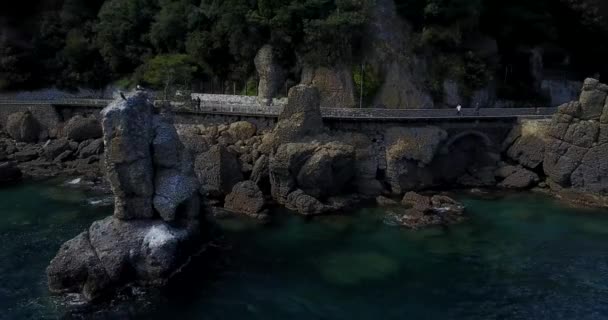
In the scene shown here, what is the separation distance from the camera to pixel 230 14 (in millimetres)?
54812

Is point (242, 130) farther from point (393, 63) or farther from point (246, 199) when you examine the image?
point (393, 63)

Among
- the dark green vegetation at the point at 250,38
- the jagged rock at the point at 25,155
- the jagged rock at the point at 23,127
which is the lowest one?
the jagged rock at the point at 25,155

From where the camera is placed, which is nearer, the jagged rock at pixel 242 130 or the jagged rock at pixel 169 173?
the jagged rock at pixel 169 173

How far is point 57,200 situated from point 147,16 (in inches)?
1120

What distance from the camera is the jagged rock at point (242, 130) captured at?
49000 mm

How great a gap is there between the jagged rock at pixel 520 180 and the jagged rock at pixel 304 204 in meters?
16.1

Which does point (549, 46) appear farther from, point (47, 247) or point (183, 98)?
point (47, 247)

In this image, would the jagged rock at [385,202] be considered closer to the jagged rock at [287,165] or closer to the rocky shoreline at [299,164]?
the rocky shoreline at [299,164]

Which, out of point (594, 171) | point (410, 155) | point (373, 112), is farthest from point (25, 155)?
point (594, 171)

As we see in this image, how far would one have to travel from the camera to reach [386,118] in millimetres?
47844

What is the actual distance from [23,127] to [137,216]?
31.8m

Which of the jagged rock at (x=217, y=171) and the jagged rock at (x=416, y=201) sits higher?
the jagged rock at (x=217, y=171)

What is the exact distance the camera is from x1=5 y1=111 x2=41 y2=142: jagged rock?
5747 centimetres

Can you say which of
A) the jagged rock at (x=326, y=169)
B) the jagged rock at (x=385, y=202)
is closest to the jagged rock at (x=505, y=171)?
the jagged rock at (x=385, y=202)
